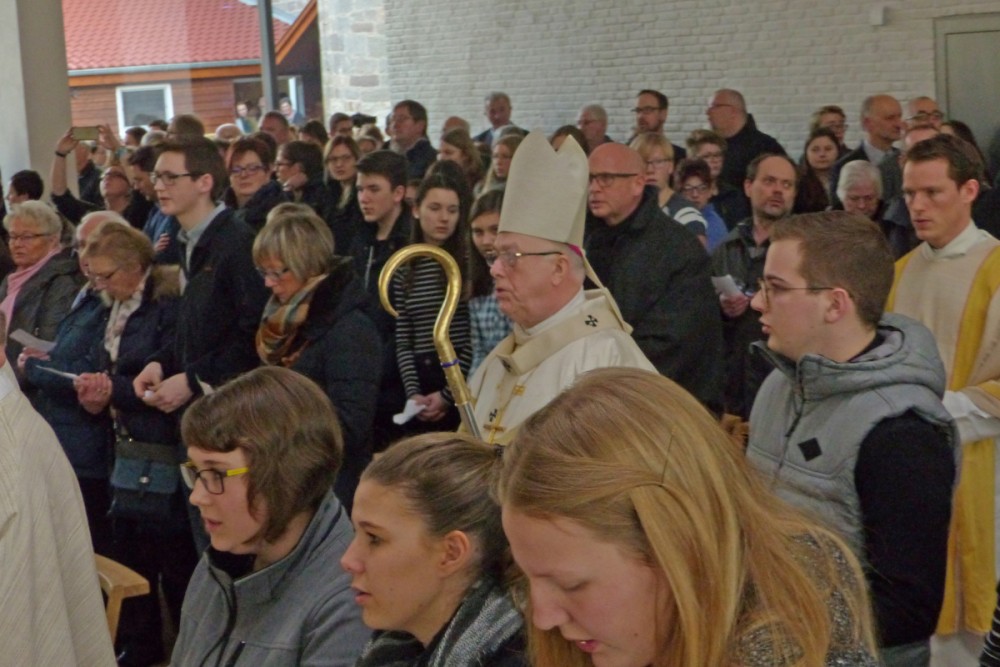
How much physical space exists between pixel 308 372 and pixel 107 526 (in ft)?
4.06

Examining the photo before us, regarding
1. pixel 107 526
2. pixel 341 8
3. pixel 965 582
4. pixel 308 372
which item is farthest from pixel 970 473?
pixel 341 8

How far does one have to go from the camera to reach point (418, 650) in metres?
1.98

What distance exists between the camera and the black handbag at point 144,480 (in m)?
4.32

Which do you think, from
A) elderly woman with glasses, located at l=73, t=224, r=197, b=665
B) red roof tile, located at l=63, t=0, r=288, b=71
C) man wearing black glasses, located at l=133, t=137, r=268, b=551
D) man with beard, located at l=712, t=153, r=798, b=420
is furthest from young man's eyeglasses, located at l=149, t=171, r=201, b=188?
Result: red roof tile, located at l=63, t=0, r=288, b=71

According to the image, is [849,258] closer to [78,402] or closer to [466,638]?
[466,638]

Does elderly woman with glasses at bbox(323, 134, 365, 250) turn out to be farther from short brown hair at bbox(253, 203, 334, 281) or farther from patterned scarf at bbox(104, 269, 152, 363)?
short brown hair at bbox(253, 203, 334, 281)

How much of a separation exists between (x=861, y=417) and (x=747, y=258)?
10.1 feet

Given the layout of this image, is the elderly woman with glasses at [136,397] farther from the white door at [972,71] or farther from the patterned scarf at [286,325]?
the white door at [972,71]

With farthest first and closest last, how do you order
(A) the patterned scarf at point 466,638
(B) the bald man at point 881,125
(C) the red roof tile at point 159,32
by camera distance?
(C) the red roof tile at point 159,32
(B) the bald man at point 881,125
(A) the patterned scarf at point 466,638

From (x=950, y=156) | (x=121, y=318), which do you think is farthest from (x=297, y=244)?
(x=950, y=156)

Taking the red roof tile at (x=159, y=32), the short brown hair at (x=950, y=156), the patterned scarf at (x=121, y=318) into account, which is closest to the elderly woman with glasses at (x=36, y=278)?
the patterned scarf at (x=121, y=318)

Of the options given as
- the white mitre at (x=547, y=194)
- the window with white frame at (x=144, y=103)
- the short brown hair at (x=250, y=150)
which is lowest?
the white mitre at (x=547, y=194)

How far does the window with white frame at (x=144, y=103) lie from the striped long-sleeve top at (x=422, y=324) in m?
11.5

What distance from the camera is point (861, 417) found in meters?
2.35
